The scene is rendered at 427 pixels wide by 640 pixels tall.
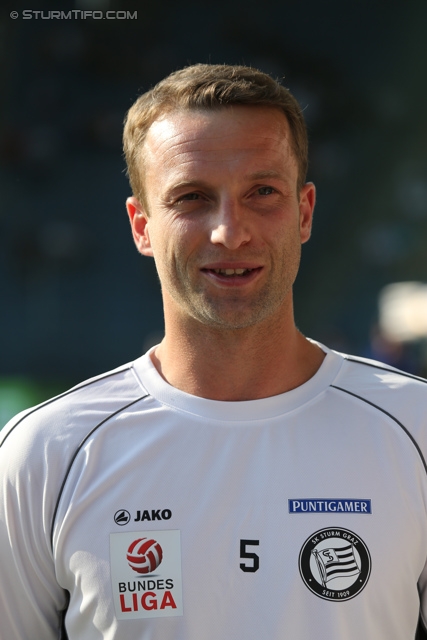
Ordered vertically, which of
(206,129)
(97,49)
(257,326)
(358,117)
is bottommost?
(257,326)

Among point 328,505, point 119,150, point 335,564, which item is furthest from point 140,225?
point 119,150

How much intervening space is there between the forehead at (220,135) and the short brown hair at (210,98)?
0.02 meters

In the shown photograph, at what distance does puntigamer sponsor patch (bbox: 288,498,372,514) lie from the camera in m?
1.75

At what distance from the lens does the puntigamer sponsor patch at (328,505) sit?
1.75 m

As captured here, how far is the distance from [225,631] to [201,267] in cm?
76

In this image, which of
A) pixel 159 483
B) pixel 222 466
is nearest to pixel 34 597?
pixel 159 483

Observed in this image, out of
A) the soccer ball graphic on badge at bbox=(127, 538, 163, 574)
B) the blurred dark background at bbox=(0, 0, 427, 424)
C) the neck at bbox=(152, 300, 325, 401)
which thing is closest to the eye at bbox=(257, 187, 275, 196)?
the neck at bbox=(152, 300, 325, 401)

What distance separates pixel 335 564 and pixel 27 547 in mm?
651

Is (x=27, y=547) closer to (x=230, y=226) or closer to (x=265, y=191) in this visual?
(x=230, y=226)

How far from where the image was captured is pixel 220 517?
175 centimetres

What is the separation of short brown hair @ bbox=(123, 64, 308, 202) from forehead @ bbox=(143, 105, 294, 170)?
0.02 m

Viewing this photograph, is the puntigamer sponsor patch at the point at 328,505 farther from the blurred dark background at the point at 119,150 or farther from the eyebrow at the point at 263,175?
the blurred dark background at the point at 119,150

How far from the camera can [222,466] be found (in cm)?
180

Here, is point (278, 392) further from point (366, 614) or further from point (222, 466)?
point (366, 614)
